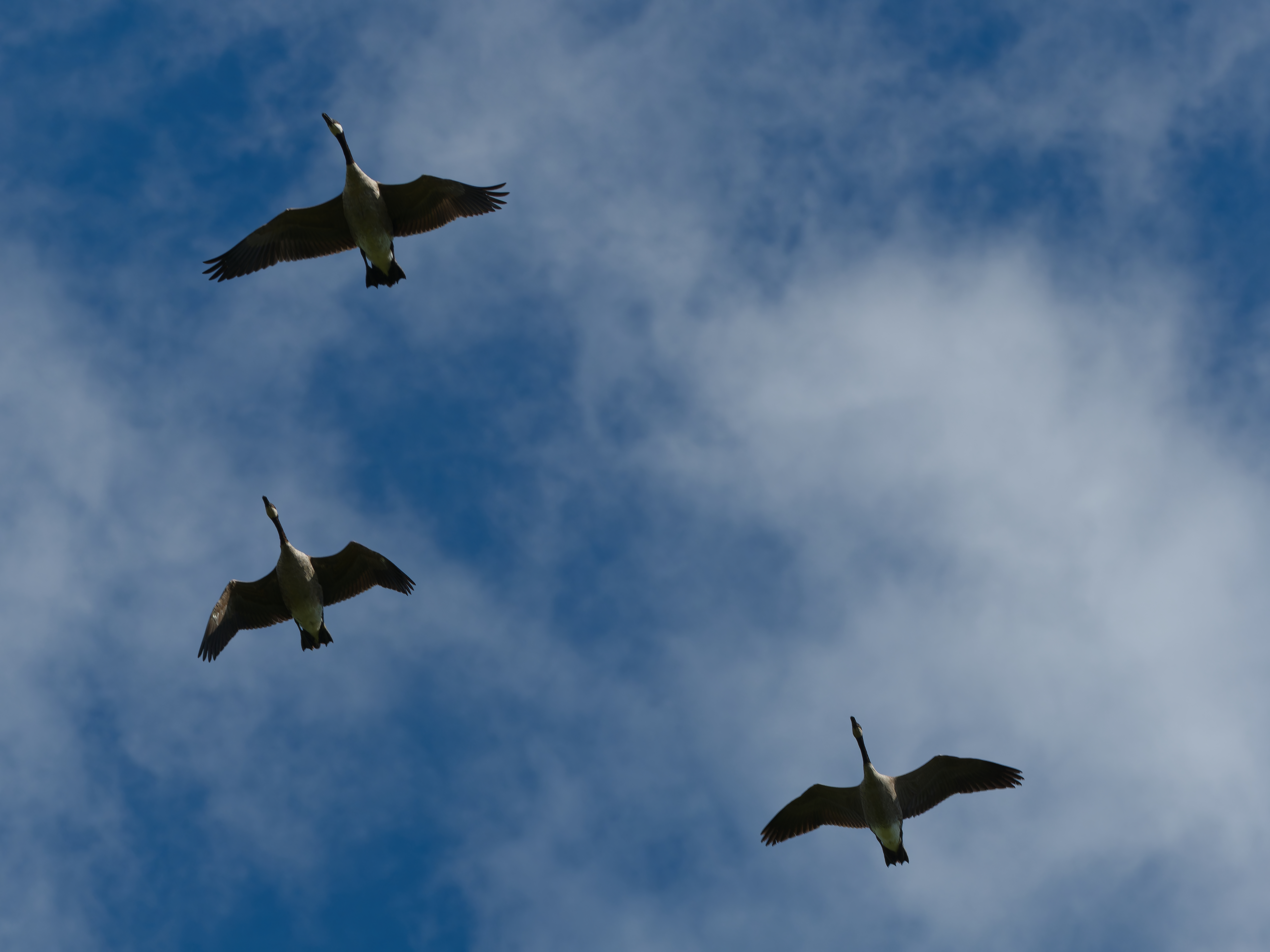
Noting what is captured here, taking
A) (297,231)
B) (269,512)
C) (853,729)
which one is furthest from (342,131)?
(853,729)

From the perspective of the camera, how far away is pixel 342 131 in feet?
96.7

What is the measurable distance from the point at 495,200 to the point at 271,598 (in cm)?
1050

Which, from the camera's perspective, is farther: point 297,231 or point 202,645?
point 297,231

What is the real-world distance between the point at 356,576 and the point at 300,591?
1.48 metres

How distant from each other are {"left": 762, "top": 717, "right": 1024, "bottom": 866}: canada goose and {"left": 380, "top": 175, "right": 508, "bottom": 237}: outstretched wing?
50.7 feet

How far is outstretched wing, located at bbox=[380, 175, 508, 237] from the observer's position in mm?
29094

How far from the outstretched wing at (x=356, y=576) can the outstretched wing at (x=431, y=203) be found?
25.3ft

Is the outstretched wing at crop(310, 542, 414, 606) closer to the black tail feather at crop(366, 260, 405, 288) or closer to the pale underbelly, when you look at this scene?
the black tail feather at crop(366, 260, 405, 288)

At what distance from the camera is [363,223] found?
28906mm

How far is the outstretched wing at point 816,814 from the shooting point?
28.5 meters

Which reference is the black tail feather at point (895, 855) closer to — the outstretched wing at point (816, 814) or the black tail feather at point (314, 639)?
the outstretched wing at point (816, 814)

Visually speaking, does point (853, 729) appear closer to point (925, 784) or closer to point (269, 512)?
point (925, 784)

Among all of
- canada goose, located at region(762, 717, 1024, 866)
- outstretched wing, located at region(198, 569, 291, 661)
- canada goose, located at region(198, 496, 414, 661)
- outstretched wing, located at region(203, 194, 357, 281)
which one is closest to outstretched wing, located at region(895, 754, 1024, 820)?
canada goose, located at region(762, 717, 1024, 866)

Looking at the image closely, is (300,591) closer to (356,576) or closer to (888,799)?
(356,576)
